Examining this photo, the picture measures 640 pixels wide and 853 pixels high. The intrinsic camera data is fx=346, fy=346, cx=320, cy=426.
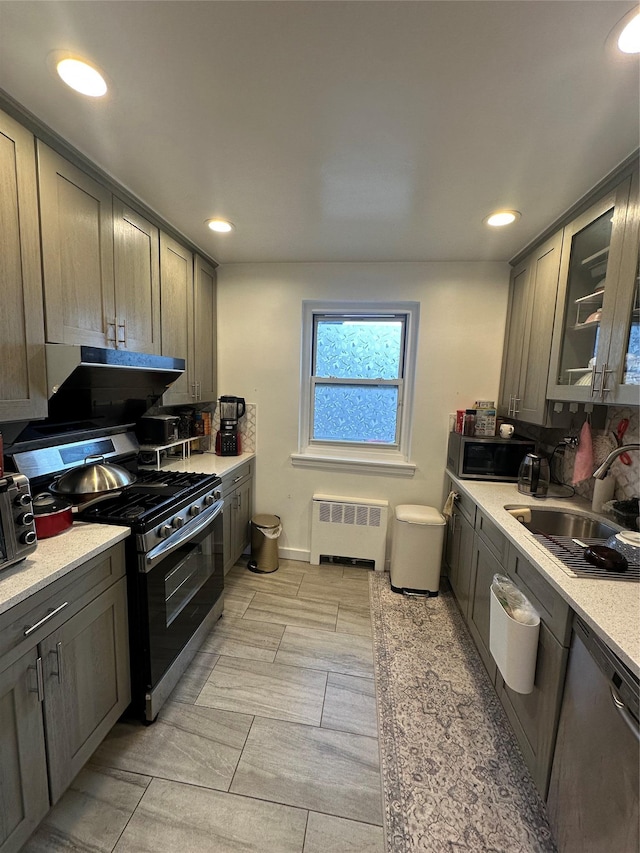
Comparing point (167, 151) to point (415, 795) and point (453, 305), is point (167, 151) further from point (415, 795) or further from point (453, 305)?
point (415, 795)

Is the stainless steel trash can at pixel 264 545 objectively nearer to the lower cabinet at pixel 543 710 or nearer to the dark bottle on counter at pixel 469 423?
the dark bottle on counter at pixel 469 423

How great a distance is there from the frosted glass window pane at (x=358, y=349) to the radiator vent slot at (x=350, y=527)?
107 cm

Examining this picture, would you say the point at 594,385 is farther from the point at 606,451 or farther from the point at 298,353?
the point at 298,353

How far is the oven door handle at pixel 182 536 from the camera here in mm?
1475

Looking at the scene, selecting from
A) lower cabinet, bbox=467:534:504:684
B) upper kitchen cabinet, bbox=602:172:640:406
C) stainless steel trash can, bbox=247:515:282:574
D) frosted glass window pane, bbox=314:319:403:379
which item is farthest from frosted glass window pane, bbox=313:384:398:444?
upper kitchen cabinet, bbox=602:172:640:406

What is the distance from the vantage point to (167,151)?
148 centimetres

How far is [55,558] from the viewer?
1163 millimetres

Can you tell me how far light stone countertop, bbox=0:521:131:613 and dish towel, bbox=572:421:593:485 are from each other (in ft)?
7.57

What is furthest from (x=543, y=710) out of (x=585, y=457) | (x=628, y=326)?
(x=628, y=326)

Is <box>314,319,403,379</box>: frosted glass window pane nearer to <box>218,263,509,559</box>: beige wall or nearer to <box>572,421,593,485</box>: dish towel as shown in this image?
<box>218,263,509,559</box>: beige wall

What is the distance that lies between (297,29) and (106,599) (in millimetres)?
1955

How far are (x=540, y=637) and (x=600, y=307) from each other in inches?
58.8

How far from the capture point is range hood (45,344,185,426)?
1433mm

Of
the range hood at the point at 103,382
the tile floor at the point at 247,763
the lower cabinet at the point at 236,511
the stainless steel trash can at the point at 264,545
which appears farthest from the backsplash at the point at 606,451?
the range hood at the point at 103,382
